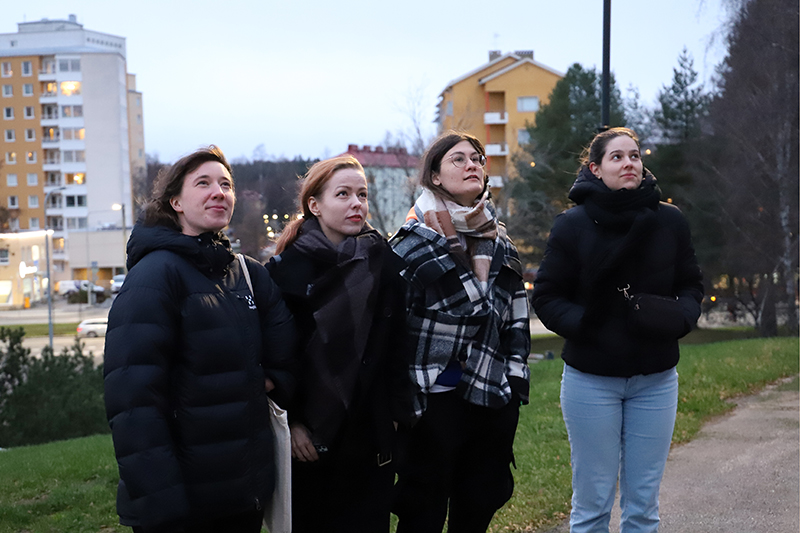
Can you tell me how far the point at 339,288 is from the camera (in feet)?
10.4

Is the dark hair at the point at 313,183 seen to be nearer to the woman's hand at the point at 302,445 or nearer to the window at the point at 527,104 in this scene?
the woman's hand at the point at 302,445

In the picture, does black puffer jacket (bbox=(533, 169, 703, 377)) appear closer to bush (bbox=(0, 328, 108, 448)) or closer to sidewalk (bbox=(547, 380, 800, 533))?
sidewalk (bbox=(547, 380, 800, 533))

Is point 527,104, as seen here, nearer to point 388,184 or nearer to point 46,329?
point 388,184

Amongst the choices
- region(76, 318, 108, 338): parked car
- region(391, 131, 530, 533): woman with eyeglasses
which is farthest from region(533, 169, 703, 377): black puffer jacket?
region(76, 318, 108, 338): parked car

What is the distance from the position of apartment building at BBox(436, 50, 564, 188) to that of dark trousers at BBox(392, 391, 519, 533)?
49.4 m

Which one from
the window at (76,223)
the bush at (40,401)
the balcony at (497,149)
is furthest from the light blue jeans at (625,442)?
the window at (76,223)

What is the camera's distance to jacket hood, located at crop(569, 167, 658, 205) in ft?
12.0

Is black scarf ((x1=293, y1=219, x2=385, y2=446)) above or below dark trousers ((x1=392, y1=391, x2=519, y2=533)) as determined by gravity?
above

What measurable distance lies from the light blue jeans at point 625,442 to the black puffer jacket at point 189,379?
1541mm

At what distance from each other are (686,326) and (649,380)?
317mm

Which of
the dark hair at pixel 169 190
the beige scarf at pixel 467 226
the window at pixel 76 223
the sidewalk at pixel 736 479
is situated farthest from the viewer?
the window at pixel 76 223

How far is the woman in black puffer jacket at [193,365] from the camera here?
2594 mm

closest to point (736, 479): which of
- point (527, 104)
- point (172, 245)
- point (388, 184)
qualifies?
point (172, 245)

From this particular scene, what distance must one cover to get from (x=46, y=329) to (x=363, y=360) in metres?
48.4
